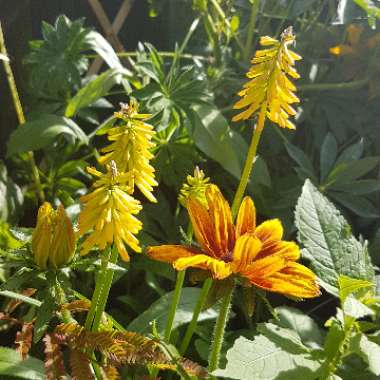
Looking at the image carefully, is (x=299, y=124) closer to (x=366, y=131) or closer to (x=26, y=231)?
(x=366, y=131)

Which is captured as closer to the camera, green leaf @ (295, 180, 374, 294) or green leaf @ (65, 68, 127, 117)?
green leaf @ (295, 180, 374, 294)

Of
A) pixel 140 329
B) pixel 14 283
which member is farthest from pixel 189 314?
pixel 14 283

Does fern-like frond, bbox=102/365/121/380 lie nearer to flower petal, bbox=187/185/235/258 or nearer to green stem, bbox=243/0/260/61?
flower petal, bbox=187/185/235/258

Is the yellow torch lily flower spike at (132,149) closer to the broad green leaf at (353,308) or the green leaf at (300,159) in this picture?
the broad green leaf at (353,308)

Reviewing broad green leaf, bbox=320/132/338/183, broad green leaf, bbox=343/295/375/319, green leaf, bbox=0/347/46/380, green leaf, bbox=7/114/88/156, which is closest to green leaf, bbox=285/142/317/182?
broad green leaf, bbox=320/132/338/183

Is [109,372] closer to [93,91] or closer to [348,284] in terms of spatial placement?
[348,284]
